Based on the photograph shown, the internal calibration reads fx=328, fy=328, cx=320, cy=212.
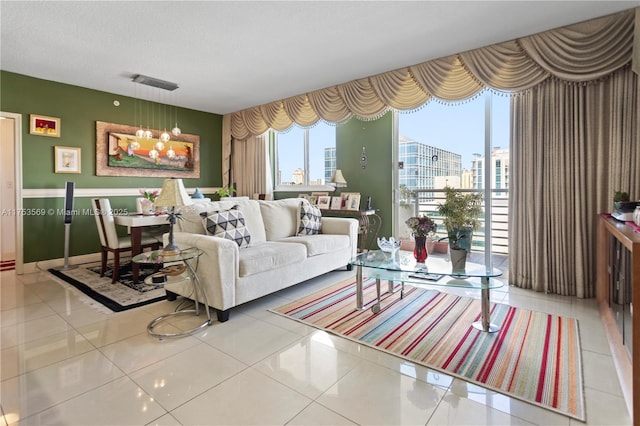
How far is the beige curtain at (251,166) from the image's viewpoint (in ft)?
20.5

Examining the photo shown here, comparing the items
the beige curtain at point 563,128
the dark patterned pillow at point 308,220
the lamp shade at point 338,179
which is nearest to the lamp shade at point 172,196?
the dark patterned pillow at point 308,220

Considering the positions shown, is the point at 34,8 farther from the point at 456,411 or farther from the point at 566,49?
the point at 566,49

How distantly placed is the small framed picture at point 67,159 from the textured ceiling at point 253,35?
952 millimetres

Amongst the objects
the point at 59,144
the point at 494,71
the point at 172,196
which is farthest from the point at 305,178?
the point at 59,144

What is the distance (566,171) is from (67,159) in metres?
6.22

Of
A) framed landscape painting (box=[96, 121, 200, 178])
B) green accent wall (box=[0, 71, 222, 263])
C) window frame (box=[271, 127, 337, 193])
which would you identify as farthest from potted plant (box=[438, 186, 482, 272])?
green accent wall (box=[0, 71, 222, 263])

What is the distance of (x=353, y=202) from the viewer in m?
5.12

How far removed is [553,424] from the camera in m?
1.47

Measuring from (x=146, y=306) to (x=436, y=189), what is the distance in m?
3.81

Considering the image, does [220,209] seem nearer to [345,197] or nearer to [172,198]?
[172,198]

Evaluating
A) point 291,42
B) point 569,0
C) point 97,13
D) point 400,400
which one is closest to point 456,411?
point 400,400

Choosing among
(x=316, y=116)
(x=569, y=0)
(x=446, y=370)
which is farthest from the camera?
(x=316, y=116)

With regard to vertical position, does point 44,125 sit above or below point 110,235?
above

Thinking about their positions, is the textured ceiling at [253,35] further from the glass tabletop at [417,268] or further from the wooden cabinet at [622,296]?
the glass tabletop at [417,268]
